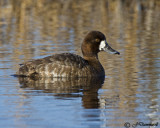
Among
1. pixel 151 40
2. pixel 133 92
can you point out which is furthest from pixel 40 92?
pixel 151 40

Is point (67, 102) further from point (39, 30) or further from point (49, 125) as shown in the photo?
point (39, 30)

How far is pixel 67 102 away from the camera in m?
7.07

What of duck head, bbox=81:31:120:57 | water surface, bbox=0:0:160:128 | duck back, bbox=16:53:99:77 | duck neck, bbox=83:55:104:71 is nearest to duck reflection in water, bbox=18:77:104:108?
water surface, bbox=0:0:160:128

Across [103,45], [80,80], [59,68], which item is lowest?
[80,80]

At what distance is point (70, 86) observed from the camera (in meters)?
8.37

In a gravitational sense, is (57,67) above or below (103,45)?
below

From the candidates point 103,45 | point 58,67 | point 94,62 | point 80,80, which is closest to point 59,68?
point 58,67

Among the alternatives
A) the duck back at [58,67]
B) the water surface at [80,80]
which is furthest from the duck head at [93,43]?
the duck back at [58,67]

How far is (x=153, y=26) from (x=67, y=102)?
10.4 meters

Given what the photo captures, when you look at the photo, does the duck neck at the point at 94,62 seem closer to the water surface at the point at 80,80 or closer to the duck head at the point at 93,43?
the duck head at the point at 93,43

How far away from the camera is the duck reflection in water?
740 cm

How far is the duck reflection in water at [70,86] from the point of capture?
7398 mm

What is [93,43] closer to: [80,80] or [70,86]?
[80,80]

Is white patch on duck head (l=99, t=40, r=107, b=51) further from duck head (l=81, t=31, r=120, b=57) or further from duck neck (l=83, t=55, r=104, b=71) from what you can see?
duck neck (l=83, t=55, r=104, b=71)
